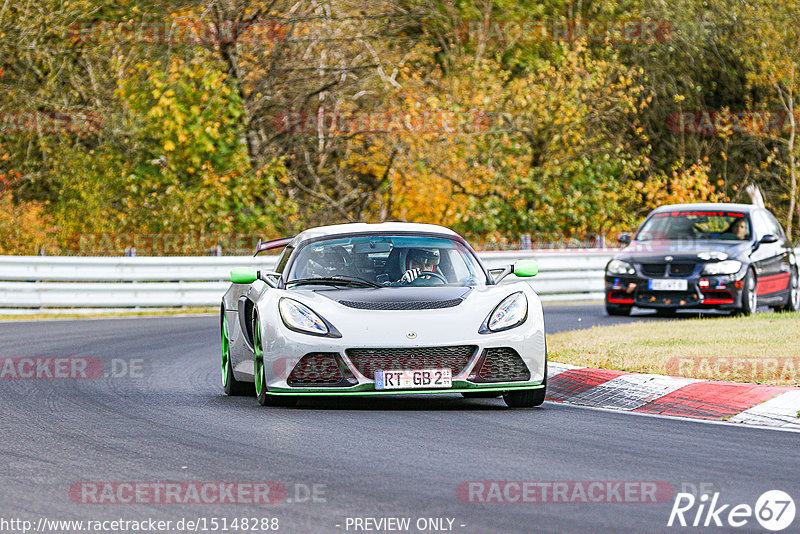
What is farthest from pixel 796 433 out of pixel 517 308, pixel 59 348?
pixel 59 348

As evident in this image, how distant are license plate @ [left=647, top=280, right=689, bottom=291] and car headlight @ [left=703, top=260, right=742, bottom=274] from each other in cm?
34

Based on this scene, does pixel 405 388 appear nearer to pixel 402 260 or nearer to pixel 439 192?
pixel 402 260

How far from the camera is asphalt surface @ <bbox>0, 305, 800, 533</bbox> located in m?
6.25

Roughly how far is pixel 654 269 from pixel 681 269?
40 centimetres

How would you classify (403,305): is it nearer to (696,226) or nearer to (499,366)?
(499,366)

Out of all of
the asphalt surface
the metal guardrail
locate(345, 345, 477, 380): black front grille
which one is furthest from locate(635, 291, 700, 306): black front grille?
locate(345, 345, 477, 380): black front grille

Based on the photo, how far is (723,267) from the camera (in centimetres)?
1919

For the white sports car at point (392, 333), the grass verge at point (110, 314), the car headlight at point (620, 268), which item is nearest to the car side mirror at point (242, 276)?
the white sports car at point (392, 333)

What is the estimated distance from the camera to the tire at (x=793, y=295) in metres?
21.0

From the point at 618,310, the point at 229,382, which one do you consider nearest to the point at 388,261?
the point at 229,382

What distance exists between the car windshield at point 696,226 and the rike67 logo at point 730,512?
46.1 feet

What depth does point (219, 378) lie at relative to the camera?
12773 millimetres

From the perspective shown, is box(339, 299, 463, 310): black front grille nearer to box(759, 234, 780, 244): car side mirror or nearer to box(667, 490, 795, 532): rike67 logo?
box(667, 490, 795, 532): rike67 logo

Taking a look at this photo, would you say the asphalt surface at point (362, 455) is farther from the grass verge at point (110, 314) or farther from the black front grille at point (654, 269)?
the grass verge at point (110, 314)
